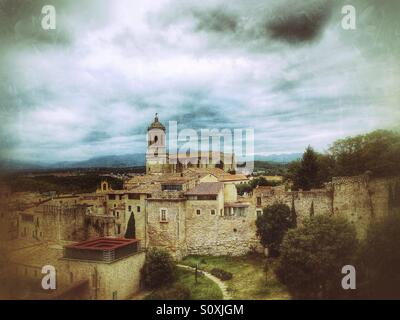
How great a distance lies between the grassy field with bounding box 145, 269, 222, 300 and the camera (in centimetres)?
798

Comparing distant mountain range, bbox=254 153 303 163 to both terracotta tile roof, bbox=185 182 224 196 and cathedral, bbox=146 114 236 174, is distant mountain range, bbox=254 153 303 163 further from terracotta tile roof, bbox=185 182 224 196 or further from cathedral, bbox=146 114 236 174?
terracotta tile roof, bbox=185 182 224 196

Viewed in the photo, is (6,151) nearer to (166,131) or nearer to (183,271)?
(166,131)

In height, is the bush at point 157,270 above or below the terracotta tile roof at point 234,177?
below

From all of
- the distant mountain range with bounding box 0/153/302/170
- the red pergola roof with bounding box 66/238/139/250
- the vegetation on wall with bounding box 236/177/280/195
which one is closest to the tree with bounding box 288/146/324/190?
the distant mountain range with bounding box 0/153/302/170

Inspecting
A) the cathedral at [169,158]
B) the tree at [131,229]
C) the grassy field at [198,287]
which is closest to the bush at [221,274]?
the grassy field at [198,287]

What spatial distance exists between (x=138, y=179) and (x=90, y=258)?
8.27 feet

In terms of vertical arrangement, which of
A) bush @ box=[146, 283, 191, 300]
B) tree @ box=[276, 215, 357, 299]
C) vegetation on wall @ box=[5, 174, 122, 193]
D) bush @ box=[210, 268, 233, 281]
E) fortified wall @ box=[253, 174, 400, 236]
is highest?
vegetation on wall @ box=[5, 174, 122, 193]

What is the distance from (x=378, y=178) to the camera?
864 cm

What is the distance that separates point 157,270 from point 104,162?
3040mm

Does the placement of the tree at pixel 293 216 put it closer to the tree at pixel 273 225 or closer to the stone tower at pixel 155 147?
the tree at pixel 273 225

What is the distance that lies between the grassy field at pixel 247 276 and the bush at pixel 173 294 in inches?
39.2

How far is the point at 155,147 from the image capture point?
9.23 meters

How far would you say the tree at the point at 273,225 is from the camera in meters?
8.91

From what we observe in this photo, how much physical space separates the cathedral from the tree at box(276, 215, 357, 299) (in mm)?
2807
